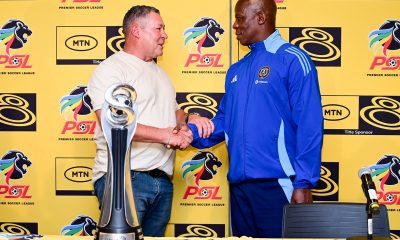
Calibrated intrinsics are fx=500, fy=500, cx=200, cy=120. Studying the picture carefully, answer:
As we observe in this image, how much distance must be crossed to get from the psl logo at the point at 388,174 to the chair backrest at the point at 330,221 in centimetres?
139

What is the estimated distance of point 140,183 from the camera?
2658mm

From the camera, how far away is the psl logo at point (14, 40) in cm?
328

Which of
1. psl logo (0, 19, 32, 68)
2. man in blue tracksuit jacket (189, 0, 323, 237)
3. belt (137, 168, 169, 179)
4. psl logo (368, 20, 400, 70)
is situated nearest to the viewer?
man in blue tracksuit jacket (189, 0, 323, 237)

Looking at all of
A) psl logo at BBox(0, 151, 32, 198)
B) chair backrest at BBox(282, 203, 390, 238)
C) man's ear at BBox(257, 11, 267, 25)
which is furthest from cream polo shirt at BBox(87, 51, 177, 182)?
chair backrest at BBox(282, 203, 390, 238)

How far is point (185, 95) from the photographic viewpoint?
10.6 ft

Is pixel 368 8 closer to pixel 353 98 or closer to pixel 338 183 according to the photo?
pixel 353 98

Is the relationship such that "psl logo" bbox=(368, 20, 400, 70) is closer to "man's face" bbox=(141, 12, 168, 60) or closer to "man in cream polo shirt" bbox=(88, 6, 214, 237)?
"man in cream polo shirt" bbox=(88, 6, 214, 237)

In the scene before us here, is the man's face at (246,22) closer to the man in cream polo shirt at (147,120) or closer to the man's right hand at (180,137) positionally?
the man in cream polo shirt at (147,120)

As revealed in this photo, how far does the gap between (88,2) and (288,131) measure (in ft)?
5.20

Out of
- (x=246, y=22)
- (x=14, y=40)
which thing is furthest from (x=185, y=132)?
(x=14, y=40)

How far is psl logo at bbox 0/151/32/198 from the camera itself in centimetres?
329

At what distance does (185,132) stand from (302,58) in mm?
751

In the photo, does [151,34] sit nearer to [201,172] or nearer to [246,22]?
[246,22]

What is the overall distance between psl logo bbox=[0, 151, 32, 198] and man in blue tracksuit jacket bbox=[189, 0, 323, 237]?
145 cm
